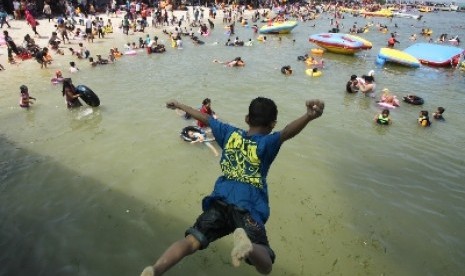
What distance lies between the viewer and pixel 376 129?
12336 mm

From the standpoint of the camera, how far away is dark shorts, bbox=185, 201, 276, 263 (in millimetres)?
3213

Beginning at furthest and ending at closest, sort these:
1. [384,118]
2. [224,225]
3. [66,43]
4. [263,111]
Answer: [66,43] < [384,118] < [224,225] < [263,111]

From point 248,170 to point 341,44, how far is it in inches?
941

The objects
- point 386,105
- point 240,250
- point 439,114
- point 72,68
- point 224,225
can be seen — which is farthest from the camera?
point 72,68

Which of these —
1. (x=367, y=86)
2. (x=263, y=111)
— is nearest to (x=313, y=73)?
(x=367, y=86)

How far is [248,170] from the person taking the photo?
339 cm

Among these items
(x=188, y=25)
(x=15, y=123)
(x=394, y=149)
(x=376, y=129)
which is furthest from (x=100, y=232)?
(x=188, y=25)

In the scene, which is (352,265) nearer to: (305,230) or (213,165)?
(305,230)

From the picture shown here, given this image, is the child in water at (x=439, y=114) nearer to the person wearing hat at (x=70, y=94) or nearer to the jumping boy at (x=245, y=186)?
the jumping boy at (x=245, y=186)

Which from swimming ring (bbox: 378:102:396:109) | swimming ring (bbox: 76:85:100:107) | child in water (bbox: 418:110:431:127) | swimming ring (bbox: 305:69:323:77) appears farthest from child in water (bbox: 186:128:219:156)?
swimming ring (bbox: 305:69:323:77)

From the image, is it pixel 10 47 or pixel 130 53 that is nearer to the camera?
pixel 10 47

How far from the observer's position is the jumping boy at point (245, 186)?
126 inches

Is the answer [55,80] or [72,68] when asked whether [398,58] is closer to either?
[72,68]

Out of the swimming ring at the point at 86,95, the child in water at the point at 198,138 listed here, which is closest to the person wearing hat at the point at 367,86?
the child in water at the point at 198,138
